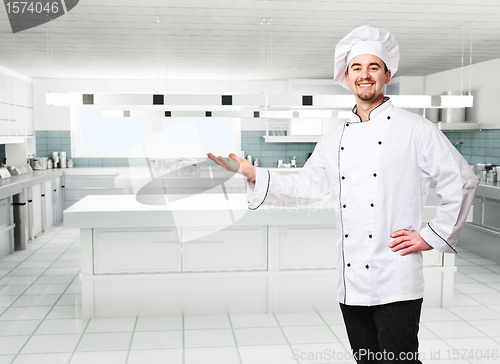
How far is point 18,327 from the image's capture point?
3.16m

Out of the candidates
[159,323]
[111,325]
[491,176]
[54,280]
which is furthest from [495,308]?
[54,280]

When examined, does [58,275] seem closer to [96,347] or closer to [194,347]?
[96,347]

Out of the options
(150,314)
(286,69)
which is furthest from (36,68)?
(150,314)

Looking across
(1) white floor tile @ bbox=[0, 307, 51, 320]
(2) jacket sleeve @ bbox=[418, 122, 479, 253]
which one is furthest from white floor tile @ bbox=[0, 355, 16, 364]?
(2) jacket sleeve @ bbox=[418, 122, 479, 253]

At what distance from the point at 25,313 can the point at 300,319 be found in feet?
6.50

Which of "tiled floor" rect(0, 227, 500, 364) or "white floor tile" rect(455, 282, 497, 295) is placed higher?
"white floor tile" rect(455, 282, 497, 295)

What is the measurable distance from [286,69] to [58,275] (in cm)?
380

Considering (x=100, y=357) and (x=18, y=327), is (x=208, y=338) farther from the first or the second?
(x=18, y=327)

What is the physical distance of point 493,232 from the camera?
4883 millimetres

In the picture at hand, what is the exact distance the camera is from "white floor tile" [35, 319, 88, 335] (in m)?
3.10

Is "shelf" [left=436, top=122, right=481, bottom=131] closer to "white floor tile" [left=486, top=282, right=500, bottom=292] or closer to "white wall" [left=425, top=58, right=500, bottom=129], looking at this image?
"white wall" [left=425, top=58, right=500, bottom=129]

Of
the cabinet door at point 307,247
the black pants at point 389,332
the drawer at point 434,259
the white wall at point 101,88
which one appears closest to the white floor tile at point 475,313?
the drawer at point 434,259

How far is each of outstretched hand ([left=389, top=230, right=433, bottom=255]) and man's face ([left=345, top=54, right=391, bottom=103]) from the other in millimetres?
447

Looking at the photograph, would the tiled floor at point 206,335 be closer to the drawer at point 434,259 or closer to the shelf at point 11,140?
the drawer at point 434,259
